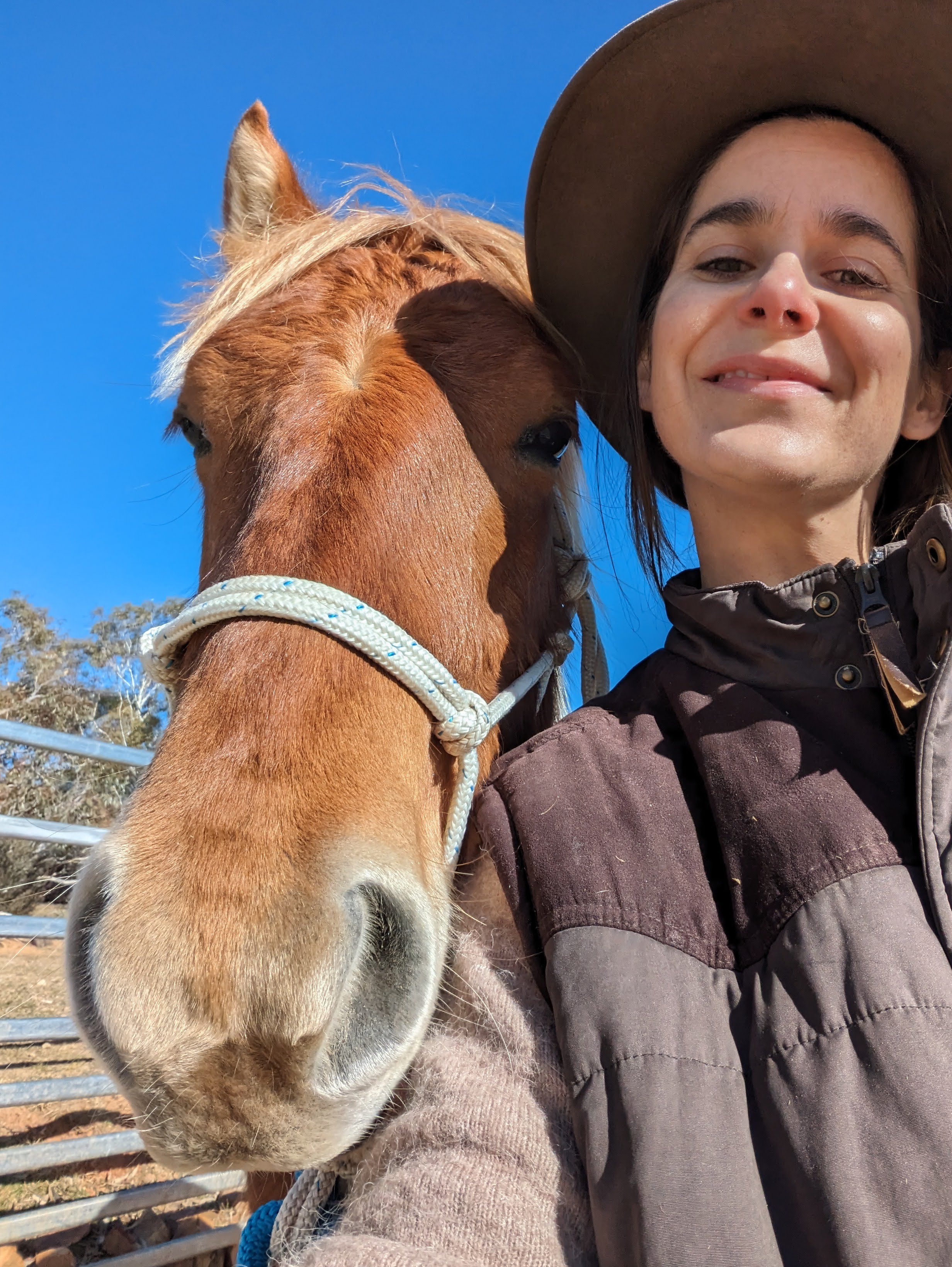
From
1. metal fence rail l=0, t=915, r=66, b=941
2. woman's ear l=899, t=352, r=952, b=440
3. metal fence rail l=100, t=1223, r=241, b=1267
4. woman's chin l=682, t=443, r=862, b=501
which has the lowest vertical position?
metal fence rail l=100, t=1223, r=241, b=1267

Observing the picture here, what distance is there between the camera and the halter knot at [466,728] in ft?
3.99

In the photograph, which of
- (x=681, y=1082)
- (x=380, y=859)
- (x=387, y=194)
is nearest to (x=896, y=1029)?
(x=681, y=1082)

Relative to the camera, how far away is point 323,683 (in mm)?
1068

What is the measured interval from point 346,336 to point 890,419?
0.95m

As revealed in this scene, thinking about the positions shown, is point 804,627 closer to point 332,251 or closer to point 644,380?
point 644,380

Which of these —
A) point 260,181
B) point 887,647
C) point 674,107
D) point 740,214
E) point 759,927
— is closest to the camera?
point 759,927

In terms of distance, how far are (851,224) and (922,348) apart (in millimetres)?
288

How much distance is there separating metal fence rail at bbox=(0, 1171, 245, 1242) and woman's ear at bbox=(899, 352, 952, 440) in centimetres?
277

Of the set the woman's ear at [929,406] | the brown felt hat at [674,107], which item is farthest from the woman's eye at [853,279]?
the brown felt hat at [674,107]

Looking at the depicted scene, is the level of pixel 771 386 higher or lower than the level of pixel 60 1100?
higher

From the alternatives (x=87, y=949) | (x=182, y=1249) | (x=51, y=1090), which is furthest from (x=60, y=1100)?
(x=87, y=949)

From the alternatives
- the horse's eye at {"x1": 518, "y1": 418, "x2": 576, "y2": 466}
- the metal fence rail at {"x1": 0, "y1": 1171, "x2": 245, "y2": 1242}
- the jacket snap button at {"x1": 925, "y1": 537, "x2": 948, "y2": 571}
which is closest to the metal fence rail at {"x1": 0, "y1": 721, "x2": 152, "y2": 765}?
the metal fence rail at {"x1": 0, "y1": 1171, "x2": 245, "y2": 1242}

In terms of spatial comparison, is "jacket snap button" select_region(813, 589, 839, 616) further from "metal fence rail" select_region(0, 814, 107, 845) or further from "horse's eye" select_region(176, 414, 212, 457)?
"metal fence rail" select_region(0, 814, 107, 845)

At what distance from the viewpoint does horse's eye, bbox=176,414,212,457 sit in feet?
5.32
